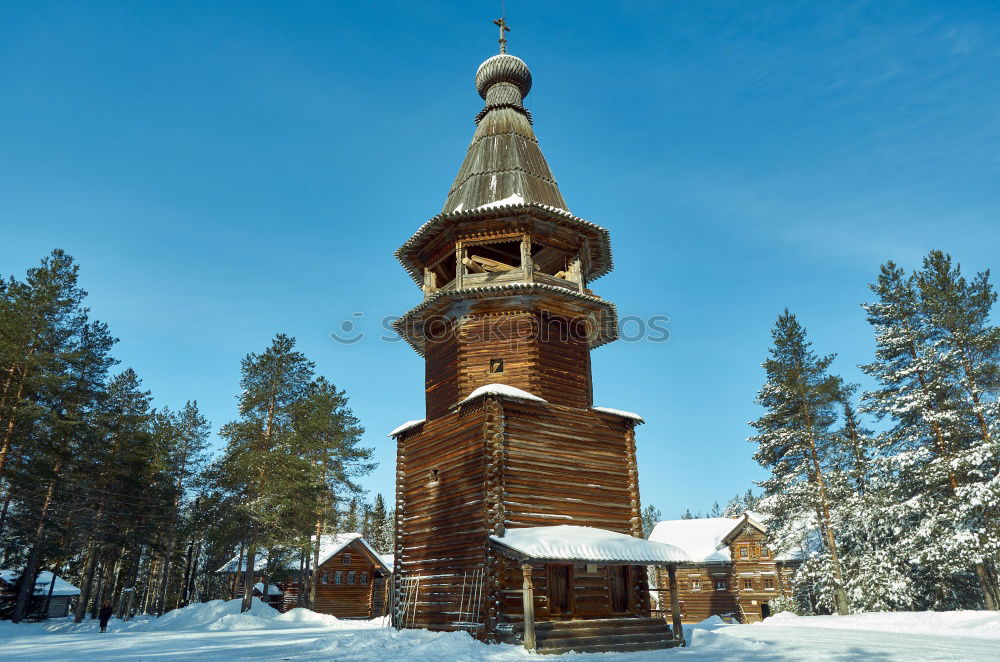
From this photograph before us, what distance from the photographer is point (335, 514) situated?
4075cm

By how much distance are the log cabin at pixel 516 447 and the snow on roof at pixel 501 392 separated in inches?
2.7

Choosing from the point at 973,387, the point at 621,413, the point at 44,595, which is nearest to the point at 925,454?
the point at 973,387

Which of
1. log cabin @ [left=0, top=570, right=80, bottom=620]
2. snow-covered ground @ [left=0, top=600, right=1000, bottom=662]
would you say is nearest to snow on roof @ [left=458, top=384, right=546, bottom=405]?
snow-covered ground @ [left=0, top=600, right=1000, bottom=662]

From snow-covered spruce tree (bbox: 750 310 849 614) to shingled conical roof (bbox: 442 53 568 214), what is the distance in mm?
17740

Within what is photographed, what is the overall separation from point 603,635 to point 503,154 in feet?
57.9

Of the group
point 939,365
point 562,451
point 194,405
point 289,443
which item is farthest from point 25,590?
point 939,365

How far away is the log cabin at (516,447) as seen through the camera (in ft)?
55.4

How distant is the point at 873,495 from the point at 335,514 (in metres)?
31.3

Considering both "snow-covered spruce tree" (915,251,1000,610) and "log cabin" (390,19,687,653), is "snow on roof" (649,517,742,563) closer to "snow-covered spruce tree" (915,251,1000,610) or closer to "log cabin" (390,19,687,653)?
"snow-covered spruce tree" (915,251,1000,610)

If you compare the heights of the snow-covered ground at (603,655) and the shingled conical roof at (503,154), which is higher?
the shingled conical roof at (503,154)

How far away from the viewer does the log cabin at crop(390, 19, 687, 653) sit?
1689 centimetres

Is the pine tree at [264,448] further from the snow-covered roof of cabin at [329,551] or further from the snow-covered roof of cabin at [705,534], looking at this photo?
the snow-covered roof of cabin at [705,534]

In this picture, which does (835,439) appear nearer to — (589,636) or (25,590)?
(589,636)

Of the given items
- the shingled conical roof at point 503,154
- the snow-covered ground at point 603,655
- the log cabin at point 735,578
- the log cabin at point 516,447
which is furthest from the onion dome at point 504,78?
the log cabin at point 735,578
